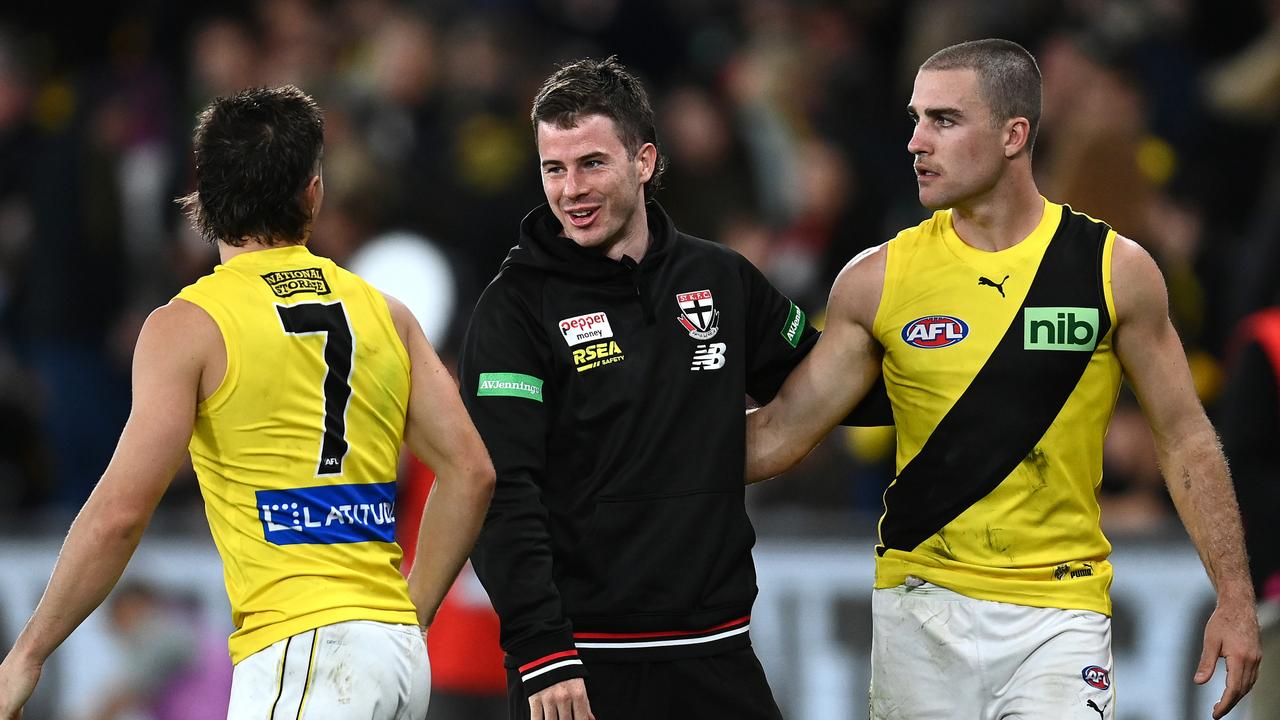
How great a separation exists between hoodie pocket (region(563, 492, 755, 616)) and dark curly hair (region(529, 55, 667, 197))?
3.43 feet

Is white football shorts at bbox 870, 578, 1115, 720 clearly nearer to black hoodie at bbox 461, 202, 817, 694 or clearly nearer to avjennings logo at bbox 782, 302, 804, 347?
black hoodie at bbox 461, 202, 817, 694

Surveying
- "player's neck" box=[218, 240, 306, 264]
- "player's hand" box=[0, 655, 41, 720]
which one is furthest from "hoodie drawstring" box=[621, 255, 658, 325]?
"player's hand" box=[0, 655, 41, 720]

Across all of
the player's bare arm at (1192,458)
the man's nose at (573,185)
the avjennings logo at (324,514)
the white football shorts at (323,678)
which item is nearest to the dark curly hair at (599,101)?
the man's nose at (573,185)

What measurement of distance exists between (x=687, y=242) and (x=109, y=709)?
5.06m

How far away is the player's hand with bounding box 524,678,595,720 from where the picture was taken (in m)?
4.70

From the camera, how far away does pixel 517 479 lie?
4.90 meters

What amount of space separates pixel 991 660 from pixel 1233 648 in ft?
2.18

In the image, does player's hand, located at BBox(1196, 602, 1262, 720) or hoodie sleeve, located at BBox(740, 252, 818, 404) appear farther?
hoodie sleeve, located at BBox(740, 252, 818, 404)

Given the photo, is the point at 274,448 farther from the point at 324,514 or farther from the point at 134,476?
the point at 134,476

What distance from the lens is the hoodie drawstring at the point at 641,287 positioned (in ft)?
16.7

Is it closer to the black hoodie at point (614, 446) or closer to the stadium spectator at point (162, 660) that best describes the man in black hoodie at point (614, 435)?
the black hoodie at point (614, 446)

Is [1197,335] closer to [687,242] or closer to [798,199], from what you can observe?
[798,199]

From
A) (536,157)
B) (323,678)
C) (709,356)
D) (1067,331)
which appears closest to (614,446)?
(709,356)

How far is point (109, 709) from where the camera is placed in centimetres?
895
